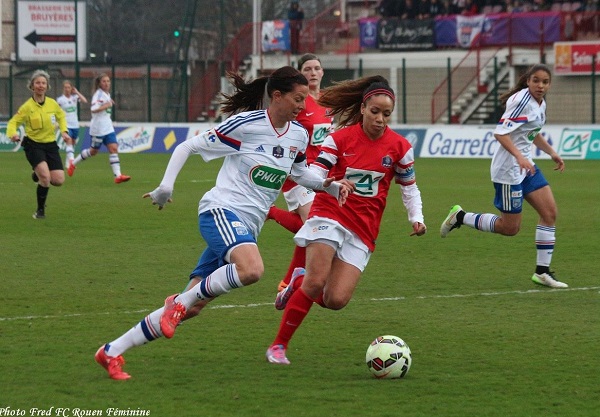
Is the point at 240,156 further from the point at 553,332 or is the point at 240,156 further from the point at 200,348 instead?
the point at 553,332

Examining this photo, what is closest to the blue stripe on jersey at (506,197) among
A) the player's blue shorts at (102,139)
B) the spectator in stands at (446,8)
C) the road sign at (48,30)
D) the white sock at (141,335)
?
the white sock at (141,335)

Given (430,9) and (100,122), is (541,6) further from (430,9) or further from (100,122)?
(100,122)

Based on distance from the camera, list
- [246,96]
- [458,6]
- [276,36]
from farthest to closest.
→ [276,36], [458,6], [246,96]

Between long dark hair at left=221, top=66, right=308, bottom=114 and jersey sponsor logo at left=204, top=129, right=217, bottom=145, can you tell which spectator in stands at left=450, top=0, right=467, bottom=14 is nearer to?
long dark hair at left=221, top=66, right=308, bottom=114

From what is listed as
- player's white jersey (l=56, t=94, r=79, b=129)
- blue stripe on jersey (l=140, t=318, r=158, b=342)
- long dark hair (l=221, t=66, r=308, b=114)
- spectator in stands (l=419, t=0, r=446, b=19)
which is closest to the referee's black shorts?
long dark hair (l=221, t=66, r=308, b=114)

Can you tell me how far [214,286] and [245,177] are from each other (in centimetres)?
→ 83

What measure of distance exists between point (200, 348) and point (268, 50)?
3322cm

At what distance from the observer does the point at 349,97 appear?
7.75 meters

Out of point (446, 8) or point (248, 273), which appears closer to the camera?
point (248, 273)

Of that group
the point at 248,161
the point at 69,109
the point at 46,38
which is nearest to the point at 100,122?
the point at 69,109

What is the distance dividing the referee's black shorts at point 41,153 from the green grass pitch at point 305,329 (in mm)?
958

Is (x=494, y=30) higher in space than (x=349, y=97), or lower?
higher

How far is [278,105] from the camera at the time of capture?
721 cm

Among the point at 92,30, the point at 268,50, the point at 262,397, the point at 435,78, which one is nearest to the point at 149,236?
the point at 262,397
